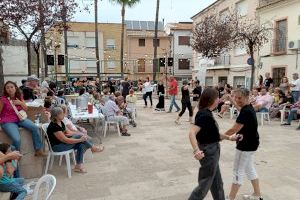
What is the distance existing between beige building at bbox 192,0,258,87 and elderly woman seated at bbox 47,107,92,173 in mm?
14265

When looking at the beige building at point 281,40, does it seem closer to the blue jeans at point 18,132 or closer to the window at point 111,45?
the blue jeans at point 18,132

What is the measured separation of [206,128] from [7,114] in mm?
3380

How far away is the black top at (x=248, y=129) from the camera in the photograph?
386cm

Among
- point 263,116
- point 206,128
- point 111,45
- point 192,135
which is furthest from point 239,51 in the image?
point 111,45

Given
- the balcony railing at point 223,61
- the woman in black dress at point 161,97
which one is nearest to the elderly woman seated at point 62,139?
the woman in black dress at point 161,97

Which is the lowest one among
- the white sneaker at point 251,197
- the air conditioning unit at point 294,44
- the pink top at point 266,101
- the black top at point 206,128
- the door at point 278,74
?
the white sneaker at point 251,197

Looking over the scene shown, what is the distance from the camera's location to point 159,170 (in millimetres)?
5559

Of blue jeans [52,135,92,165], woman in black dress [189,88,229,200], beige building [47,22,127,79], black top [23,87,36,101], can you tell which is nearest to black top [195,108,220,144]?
woman in black dress [189,88,229,200]

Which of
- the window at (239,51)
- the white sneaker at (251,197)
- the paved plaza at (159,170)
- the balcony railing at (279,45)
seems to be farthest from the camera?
the window at (239,51)

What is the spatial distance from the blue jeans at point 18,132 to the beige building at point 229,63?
1479 centimetres

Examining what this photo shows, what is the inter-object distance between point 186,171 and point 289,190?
5.39 ft

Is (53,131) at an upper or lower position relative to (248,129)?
lower

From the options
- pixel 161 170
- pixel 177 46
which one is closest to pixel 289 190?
pixel 161 170

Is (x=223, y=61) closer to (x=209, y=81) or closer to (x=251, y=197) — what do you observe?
(x=209, y=81)
